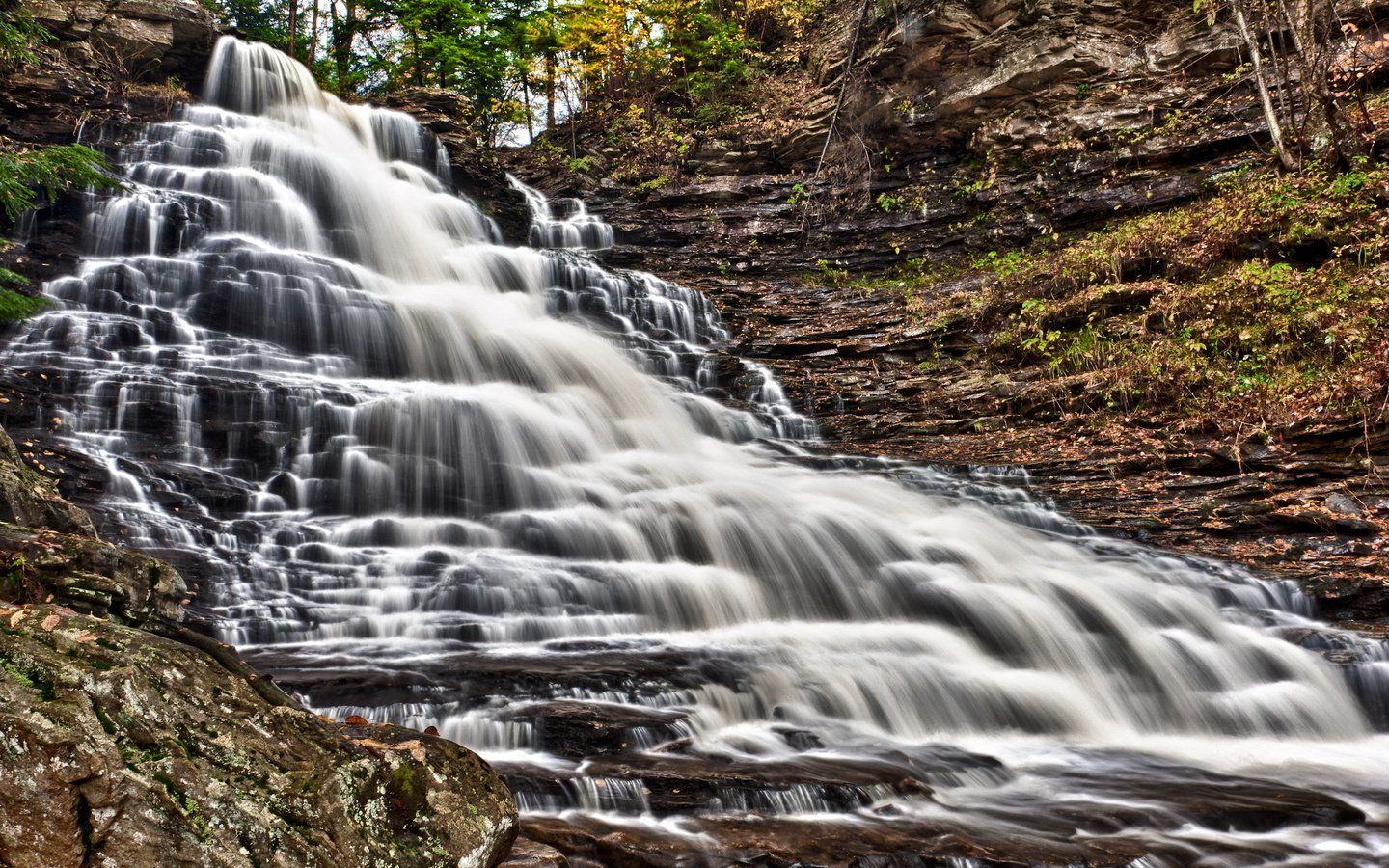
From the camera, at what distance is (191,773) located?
2.09 metres

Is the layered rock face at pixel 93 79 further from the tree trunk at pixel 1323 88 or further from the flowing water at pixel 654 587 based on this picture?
the tree trunk at pixel 1323 88

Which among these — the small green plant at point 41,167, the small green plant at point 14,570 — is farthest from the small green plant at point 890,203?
the small green plant at point 14,570

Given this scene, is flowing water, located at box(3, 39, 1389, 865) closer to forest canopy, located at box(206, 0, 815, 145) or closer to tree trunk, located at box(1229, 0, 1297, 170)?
tree trunk, located at box(1229, 0, 1297, 170)

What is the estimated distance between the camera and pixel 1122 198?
14047mm

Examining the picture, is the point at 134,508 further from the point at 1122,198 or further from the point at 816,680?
the point at 1122,198

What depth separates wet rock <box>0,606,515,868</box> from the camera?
6.01ft

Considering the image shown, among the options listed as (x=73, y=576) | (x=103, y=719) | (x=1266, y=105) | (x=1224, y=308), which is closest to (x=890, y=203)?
(x=1266, y=105)

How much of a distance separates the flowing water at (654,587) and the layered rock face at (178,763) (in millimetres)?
1277

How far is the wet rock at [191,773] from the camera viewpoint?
1831mm

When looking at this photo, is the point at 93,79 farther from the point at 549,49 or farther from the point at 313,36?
the point at 549,49

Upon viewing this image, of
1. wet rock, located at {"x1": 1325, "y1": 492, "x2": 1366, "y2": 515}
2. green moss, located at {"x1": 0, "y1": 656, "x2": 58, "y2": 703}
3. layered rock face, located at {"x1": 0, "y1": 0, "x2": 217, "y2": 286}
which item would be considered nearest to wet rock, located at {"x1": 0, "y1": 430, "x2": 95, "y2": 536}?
green moss, located at {"x1": 0, "y1": 656, "x2": 58, "y2": 703}

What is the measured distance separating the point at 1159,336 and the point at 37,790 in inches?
484

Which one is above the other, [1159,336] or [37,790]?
[1159,336]

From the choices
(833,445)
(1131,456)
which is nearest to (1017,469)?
(1131,456)
